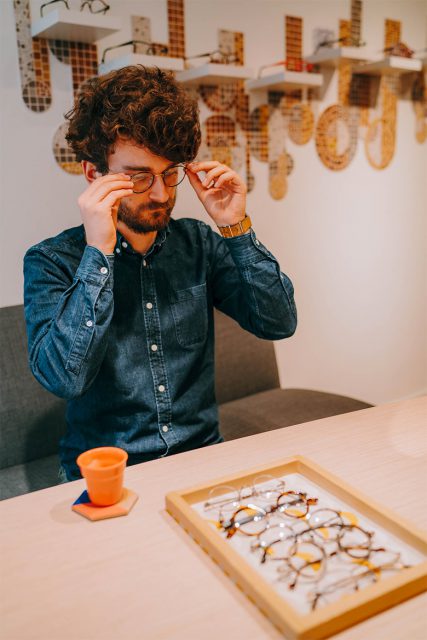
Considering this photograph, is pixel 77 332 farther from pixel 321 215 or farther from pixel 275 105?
pixel 321 215

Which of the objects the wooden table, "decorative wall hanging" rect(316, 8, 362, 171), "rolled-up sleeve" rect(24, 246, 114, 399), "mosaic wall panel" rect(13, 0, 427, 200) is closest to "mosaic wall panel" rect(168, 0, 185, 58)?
"mosaic wall panel" rect(13, 0, 427, 200)

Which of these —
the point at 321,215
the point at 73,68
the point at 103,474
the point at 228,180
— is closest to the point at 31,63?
the point at 73,68

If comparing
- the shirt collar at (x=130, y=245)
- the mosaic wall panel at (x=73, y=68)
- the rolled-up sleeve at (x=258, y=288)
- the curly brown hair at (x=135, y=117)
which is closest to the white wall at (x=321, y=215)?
the mosaic wall panel at (x=73, y=68)

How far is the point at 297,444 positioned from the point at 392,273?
7.83 feet

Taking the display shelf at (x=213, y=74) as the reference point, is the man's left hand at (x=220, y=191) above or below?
below

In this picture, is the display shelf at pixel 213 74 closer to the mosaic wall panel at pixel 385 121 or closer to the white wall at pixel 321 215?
the white wall at pixel 321 215

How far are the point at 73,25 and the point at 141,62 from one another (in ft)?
0.84

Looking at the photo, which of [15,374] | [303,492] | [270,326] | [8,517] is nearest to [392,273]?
[270,326]

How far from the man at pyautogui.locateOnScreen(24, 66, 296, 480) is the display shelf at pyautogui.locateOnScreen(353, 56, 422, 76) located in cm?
162

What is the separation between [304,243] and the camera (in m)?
3.05

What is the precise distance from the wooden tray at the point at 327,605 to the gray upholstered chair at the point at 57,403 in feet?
3.39

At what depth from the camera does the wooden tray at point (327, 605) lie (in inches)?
30.3

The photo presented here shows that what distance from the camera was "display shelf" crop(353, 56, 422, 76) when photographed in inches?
113

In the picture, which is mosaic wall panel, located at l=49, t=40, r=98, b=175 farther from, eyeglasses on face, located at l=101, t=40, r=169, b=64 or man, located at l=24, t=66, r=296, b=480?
man, located at l=24, t=66, r=296, b=480
